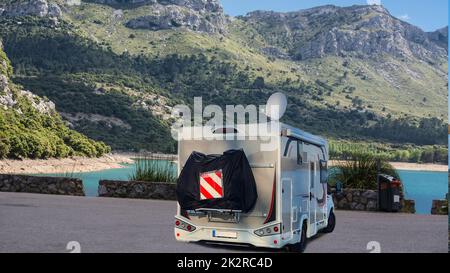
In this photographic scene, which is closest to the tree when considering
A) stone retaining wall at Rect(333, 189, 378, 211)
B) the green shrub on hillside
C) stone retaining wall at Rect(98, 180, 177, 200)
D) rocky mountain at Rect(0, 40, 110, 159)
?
rocky mountain at Rect(0, 40, 110, 159)

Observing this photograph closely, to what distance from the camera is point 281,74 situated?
509 feet

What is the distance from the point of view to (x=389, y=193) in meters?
18.3

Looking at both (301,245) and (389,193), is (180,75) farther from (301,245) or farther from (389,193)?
(301,245)

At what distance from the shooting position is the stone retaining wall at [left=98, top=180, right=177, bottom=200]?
68.2 feet

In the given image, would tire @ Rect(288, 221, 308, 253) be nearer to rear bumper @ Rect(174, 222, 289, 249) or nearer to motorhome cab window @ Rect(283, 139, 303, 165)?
rear bumper @ Rect(174, 222, 289, 249)

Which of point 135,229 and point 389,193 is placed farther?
point 389,193

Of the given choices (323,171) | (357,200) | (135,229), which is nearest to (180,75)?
(357,200)

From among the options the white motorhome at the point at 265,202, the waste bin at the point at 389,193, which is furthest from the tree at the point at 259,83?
the white motorhome at the point at 265,202

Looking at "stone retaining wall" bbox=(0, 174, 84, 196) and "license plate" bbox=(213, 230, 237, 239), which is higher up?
"license plate" bbox=(213, 230, 237, 239)

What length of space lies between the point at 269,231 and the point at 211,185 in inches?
50.7

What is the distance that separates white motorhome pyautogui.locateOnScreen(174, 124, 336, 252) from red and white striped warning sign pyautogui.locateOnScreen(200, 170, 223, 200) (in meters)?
0.29

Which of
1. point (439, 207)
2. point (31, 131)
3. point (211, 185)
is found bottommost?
point (439, 207)
